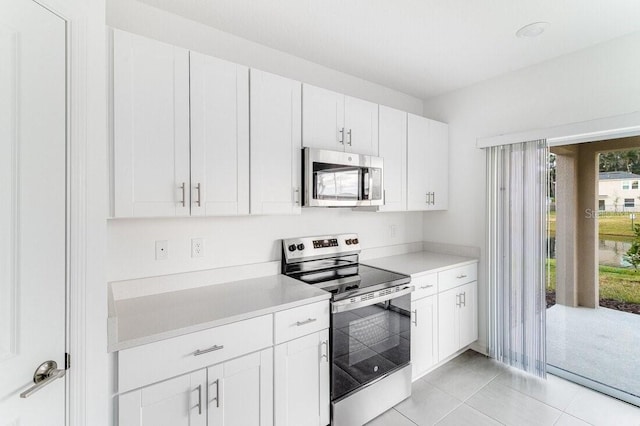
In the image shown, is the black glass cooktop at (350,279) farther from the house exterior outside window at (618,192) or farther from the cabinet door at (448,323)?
the house exterior outside window at (618,192)

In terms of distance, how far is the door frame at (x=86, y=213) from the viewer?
113 cm

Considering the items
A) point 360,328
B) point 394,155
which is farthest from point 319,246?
point 394,155

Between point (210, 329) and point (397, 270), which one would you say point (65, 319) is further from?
point (397, 270)

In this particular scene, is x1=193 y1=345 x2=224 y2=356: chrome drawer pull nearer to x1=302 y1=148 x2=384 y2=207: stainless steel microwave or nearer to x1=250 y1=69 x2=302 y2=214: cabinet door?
x1=250 y1=69 x2=302 y2=214: cabinet door

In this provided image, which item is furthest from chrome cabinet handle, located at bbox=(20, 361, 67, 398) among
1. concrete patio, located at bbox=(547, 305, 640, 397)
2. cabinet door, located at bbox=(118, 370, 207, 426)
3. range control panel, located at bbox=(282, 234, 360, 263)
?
concrete patio, located at bbox=(547, 305, 640, 397)

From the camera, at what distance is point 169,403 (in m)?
1.34

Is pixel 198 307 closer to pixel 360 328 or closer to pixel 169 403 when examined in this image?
pixel 169 403

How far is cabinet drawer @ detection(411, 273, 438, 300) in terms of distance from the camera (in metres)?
2.38

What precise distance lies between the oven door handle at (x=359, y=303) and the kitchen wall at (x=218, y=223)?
2.26 feet

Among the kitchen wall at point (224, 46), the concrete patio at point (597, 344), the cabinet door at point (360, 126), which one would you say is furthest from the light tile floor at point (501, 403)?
the kitchen wall at point (224, 46)

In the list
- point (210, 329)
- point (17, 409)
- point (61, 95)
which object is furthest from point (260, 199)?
point (17, 409)

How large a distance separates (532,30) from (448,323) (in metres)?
2.33

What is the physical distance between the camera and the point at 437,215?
10.8 feet

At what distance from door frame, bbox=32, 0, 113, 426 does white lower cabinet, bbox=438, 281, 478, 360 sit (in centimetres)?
240
